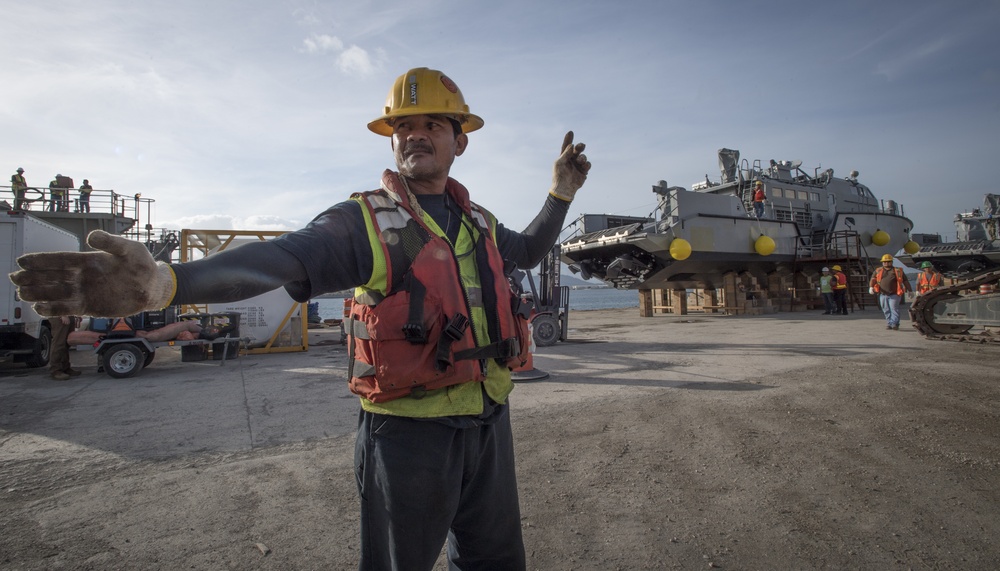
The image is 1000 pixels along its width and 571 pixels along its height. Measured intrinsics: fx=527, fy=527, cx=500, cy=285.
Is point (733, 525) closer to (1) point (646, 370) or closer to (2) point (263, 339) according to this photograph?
(1) point (646, 370)

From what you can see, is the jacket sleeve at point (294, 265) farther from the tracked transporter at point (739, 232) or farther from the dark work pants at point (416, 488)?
the tracked transporter at point (739, 232)

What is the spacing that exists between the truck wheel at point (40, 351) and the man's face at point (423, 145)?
10440mm

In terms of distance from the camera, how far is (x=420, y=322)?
4.76ft

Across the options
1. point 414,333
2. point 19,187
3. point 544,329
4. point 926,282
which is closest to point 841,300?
point 926,282

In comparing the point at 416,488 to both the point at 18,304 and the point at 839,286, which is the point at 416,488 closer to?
the point at 18,304

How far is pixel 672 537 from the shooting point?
262cm

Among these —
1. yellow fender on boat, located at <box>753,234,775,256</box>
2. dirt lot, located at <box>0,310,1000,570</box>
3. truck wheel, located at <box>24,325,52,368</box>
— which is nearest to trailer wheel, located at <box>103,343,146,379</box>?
dirt lot, located at <box>0,310,1000,570</box>

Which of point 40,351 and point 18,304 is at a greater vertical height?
point 18,304

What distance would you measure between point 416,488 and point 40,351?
1117 centimetres

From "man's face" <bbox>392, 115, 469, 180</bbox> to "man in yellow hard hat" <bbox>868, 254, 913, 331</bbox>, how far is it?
42.6 feet

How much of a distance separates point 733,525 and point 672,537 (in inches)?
14.2

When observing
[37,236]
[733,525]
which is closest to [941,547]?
[733,525]

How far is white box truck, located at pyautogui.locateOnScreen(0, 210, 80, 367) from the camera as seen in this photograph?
28.6 feet

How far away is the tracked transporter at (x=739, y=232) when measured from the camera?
1495 cm
